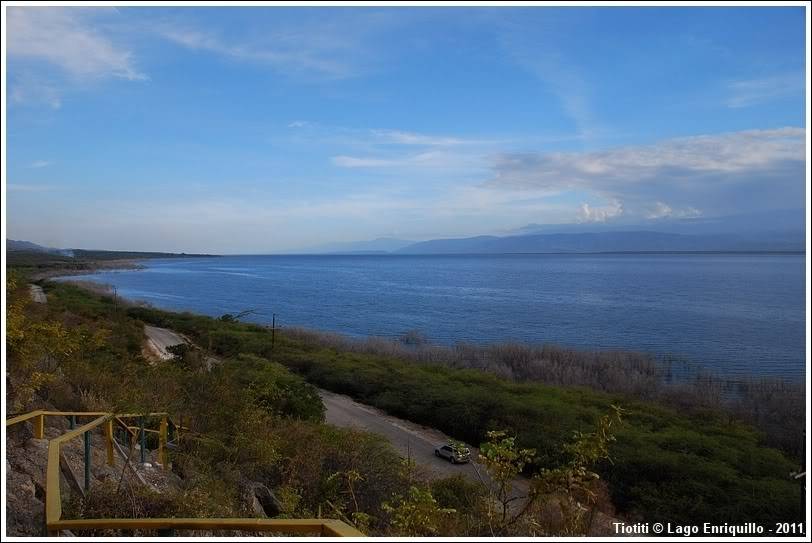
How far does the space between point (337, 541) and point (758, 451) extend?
20110 mm

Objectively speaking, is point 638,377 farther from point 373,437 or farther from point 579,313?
point 579,313

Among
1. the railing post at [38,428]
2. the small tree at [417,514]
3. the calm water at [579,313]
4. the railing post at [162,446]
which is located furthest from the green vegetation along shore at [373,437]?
the calm water at [579,313]

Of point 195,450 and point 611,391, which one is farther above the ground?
point 195,450

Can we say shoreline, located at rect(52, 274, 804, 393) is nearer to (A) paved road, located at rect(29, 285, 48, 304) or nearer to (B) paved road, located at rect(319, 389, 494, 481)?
(B) paved road, located at rect(319, 389, 494, 481)

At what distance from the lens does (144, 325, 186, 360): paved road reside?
100 feet

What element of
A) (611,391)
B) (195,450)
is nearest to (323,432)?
(195,450)

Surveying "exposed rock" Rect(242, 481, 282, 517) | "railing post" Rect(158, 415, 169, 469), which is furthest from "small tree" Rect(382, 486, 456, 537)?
"railing post" Rect(158, 415, 169, 469)

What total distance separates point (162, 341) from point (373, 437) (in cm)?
2916

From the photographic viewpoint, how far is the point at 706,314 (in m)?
57.2

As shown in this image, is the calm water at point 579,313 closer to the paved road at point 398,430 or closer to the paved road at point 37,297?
the paved road at point 37,297

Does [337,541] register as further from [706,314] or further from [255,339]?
[706,314]

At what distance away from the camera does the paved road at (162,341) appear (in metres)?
30.5

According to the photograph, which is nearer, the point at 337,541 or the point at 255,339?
the point at 337,541

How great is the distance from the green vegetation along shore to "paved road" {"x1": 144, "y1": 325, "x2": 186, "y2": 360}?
199 centimetres
